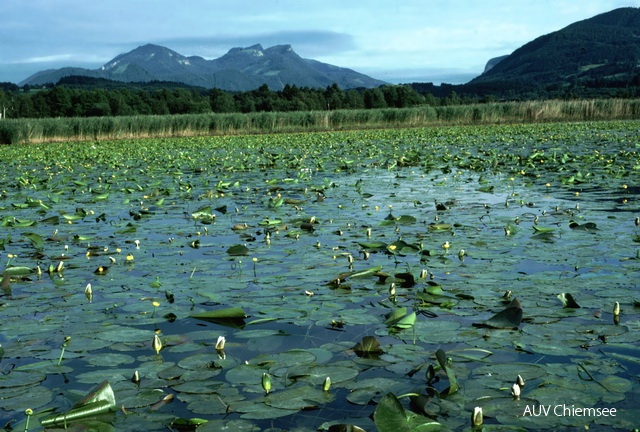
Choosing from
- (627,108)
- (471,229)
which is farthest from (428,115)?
(471,229)

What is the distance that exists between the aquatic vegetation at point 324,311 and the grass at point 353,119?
2222cm

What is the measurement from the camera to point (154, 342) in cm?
328

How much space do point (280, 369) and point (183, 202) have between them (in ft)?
21.1

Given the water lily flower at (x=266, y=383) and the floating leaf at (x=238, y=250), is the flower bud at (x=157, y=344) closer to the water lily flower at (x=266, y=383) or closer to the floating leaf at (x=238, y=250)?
the water lily flower at (x=266, y=383)

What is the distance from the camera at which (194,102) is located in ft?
266

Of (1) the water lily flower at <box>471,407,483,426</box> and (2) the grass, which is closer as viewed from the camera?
(1) the water lily flower at <box>471,407,483,426</box>

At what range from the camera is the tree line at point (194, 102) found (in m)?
77.4

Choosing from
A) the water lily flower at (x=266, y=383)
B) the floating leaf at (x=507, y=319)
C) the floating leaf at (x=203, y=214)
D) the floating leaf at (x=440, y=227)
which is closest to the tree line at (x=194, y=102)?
the floating leaf at (x=203, y=214)

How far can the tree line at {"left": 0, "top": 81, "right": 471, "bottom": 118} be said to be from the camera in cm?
7744

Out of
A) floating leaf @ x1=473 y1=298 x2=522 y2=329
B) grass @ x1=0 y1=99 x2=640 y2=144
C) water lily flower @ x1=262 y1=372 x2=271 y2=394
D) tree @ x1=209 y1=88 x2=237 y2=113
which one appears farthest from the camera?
tree @ x1=209 y1=88 x2=237 y2=113

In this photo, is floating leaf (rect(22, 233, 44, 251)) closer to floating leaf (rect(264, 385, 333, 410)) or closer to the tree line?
floating leaf (rect(264, 385, 333, 410))

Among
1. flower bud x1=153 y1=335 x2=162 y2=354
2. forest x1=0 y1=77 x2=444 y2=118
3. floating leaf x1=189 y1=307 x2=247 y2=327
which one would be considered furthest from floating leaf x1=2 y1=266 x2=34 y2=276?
forest x1=0 y1=77 x2=444 y2=118

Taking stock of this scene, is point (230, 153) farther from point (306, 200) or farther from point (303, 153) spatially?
point (306, 200)

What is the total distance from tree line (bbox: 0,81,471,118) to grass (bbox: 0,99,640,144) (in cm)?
3956
